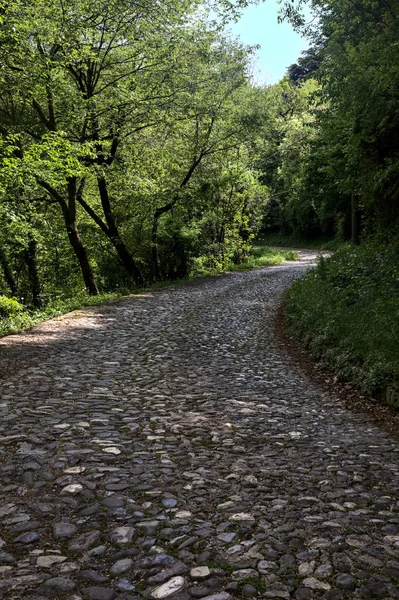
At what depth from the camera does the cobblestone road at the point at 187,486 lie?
9.39ft

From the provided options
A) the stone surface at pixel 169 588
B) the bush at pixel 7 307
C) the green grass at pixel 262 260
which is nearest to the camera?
the stone surface at pixel 169 588

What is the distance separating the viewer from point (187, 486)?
407 cm

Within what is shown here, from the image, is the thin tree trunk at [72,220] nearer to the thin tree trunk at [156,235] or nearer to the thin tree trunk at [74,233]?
the thin tree trunk at [74,233]

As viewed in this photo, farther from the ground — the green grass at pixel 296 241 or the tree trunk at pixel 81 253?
the tree trunk at pixel 81 253

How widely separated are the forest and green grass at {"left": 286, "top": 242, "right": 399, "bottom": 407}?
0.14ft

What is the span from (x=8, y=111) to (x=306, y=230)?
144ft

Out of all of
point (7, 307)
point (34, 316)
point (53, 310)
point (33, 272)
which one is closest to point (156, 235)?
point (33, 272)

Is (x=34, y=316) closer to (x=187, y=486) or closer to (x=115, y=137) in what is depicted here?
(x=115, y=137)

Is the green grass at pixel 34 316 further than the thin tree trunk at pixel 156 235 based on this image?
No

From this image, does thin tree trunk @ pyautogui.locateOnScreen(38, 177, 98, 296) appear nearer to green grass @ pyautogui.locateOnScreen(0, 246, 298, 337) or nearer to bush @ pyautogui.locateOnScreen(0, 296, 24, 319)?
green grass @ pyautogui.locateOnScreen(0, 246, 298, 337)

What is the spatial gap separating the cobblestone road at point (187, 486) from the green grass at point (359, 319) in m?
0.69

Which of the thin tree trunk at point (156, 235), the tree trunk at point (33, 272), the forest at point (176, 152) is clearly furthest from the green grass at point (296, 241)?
the tree trunk at point (33, 272)

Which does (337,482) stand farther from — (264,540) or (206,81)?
(206,81)

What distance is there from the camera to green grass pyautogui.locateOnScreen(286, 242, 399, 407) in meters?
7.02
